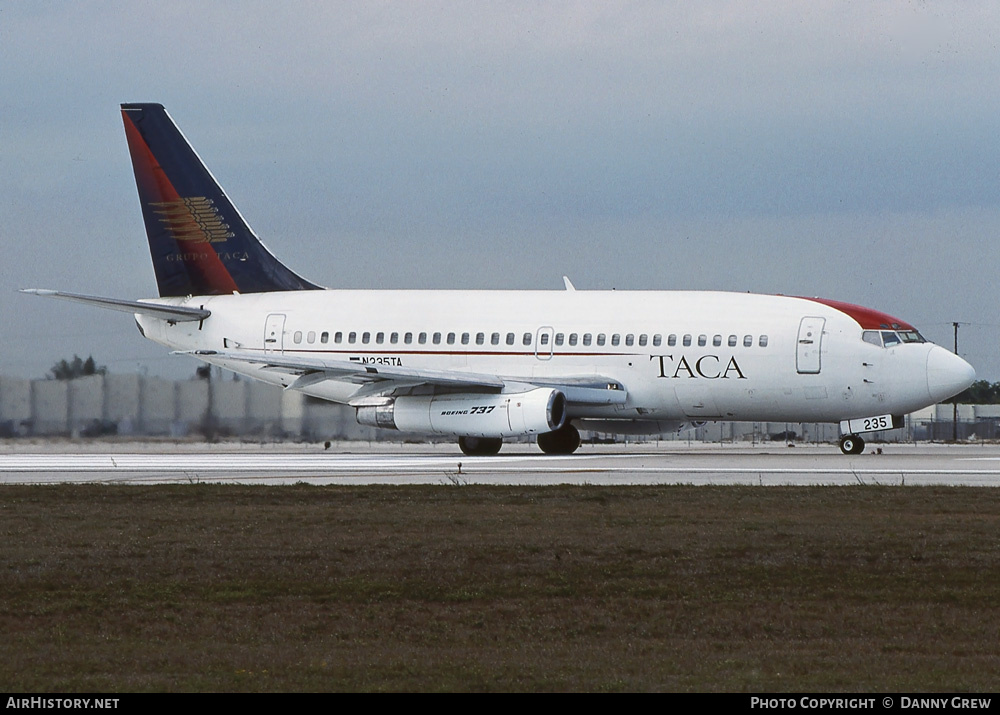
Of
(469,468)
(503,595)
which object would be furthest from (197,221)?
(503,595)

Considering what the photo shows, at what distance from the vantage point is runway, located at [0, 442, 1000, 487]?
26594 millimetres

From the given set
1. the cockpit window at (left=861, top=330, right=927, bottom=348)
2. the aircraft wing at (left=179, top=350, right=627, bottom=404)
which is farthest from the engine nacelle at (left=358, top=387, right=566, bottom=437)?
the cockpit window at (left=861, top=330, right=927, bottom=348)

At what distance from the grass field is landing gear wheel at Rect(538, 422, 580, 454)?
18377 millimetres

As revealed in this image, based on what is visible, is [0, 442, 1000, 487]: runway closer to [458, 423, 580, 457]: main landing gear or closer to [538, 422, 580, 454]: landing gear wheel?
[458, 423, 580, 457]: main landing gear

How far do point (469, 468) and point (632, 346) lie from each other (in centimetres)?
828

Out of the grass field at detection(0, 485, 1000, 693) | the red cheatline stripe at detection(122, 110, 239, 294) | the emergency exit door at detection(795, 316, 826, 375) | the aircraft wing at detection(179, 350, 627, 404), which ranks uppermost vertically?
the red cheatline stripe at detection(122, 110, 239, 294)

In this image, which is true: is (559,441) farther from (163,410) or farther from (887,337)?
(163,410)

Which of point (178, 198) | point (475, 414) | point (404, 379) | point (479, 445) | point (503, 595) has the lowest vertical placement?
point (503, 595)

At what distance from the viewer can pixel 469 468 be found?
1216 inches

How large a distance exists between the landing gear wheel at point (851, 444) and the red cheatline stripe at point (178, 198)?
17932 millimetres

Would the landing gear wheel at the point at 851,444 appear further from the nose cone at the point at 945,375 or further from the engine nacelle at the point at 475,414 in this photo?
the engine nacelle at the point at 475,414

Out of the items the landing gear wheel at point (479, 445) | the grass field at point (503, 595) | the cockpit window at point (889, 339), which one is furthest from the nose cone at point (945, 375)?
the grass field at point (503, 595)
